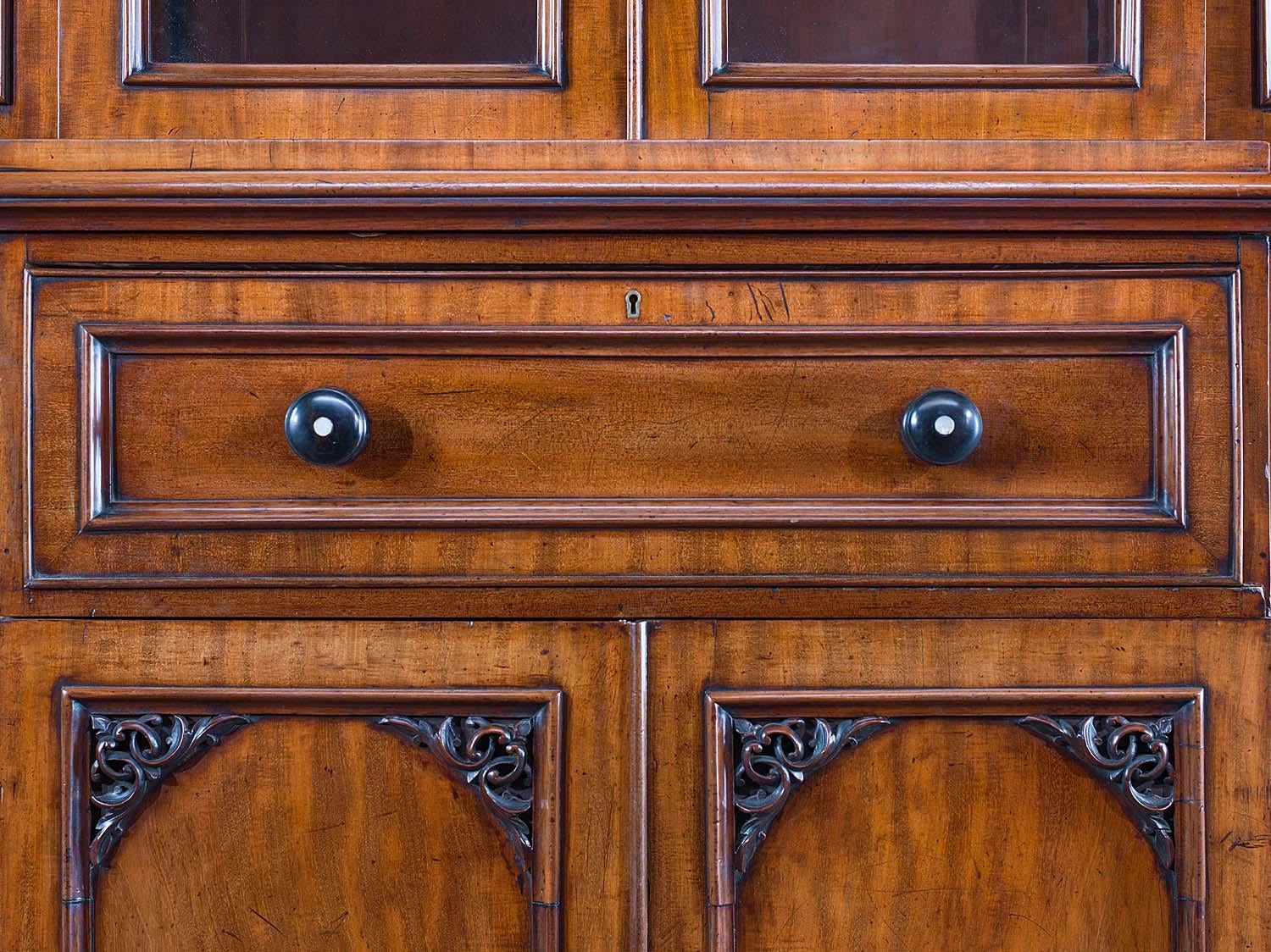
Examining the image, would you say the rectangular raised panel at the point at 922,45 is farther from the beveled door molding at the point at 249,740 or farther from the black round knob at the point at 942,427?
the beveled door molding at the point at 249,740

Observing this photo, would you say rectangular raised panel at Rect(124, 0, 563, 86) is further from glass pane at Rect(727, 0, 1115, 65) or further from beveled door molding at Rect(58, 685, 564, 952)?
beveled door molding at Rect(58, 685, 564, 952)

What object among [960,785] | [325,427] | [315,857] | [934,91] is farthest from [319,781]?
[934,91]

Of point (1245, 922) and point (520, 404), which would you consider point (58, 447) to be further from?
point (1245, 922)

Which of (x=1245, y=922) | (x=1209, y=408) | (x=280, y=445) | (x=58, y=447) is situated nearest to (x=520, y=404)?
(x=280, y=445)

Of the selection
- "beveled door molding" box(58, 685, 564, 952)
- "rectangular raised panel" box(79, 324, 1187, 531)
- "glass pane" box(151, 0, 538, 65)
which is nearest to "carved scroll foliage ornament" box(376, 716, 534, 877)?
"beveled door molding" box(58, 685, 564, 952)

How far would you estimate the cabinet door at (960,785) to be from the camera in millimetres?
481

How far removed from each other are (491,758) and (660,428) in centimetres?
20

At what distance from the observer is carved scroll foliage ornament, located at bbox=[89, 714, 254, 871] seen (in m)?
0.48

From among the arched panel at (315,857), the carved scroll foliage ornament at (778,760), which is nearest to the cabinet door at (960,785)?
the carved scroll foliage ornament at (778,760)

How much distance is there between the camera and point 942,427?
448mm

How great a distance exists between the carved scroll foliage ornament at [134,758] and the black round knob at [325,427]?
154 millimetres

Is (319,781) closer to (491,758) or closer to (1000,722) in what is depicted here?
(491,758)

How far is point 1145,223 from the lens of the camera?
47cm

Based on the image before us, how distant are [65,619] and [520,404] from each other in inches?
10.6
